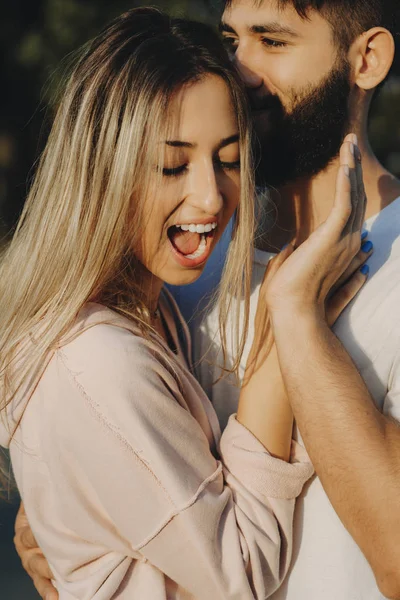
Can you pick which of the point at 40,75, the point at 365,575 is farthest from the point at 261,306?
the point at 40,75

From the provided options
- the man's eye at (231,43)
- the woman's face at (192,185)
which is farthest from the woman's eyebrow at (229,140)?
the man's eye at (231,43)

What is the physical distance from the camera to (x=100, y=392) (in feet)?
6.01

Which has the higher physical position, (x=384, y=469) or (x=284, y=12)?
(x=284, y=12)

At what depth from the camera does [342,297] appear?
6.95ft

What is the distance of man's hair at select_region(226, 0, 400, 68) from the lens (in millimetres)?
2400

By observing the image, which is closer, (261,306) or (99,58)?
(99,58)

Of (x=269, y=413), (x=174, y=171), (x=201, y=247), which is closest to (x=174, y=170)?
(x=174, y=171)

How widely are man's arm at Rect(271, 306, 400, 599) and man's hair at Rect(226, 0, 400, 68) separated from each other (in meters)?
0.96

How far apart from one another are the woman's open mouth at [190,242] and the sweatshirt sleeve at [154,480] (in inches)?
12.0

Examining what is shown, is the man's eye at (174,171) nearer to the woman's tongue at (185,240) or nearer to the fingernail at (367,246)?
the woman's tongue at (185,240)

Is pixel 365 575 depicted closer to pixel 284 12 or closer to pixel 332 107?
A: pixel 332 107

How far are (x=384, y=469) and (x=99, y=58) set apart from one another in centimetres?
117

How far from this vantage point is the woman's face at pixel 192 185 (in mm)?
2008

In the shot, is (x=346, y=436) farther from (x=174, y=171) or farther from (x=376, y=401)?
(x=174, y=171)
